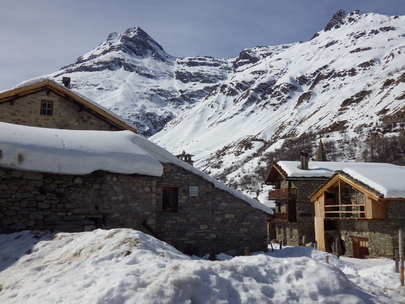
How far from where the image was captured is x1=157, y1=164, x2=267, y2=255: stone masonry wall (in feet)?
43.9

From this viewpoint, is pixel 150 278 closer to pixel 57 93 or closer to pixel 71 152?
pixel 71 152

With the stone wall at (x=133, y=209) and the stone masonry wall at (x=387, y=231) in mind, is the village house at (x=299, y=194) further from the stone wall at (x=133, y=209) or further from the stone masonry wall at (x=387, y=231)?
the stone wall at (x=133, y=209)

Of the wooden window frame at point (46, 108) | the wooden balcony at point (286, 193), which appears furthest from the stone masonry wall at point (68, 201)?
the wooden balcony at point (286, 193)

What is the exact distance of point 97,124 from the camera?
58.0 feet

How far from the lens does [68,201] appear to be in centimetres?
975

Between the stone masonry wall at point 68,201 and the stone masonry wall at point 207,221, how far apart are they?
2.55m

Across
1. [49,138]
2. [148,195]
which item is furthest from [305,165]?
[49,138]

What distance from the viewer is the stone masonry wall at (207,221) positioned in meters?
13.4

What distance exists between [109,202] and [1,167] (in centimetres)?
279

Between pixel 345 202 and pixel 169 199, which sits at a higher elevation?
pixel 169 199

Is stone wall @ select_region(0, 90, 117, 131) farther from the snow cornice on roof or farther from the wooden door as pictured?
the wooden door

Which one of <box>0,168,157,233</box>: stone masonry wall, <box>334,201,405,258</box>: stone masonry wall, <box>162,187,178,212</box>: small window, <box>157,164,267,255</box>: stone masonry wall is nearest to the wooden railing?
<box>334,201,405,258</box>: stone masonry wall

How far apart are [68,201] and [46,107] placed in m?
9.01

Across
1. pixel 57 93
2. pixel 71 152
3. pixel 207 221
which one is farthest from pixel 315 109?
pixel 71 152
